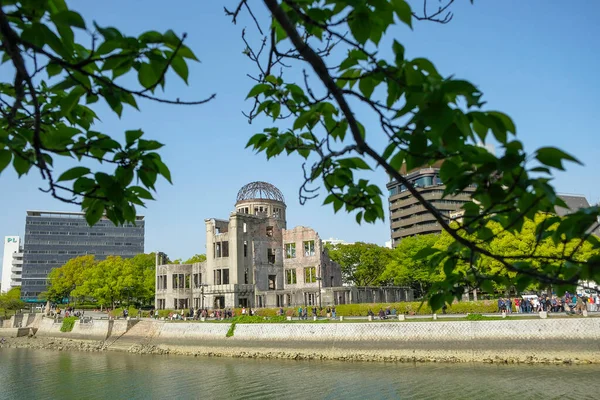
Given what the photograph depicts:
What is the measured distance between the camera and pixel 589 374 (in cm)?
2603

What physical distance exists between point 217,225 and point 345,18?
66.6 metres

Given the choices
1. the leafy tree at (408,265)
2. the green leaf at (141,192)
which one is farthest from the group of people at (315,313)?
the green leaf at (141,192)

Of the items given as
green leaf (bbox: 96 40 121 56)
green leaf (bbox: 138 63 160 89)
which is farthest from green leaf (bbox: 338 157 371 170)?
green leaf (bbox: 96 40 121 56)

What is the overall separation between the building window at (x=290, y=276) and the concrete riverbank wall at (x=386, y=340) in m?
19.0

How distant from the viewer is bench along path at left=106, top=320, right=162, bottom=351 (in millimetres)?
51625

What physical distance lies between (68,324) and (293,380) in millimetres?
44188

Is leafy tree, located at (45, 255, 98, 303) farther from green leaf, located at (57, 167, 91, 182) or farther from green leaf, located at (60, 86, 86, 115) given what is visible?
green leaf, located at (60, 86, 86, 115)

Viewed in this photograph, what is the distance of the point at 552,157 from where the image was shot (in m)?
2.35

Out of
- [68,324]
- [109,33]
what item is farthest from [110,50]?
[68,324]

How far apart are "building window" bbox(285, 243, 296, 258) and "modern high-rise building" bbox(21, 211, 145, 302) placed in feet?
274

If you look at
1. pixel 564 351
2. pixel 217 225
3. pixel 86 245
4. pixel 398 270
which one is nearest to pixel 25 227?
pixel 86 245

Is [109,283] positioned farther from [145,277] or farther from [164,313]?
[164,313]

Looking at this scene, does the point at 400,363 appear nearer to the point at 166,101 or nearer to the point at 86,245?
the point at 166,101

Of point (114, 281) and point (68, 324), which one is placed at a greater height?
point (114, 281)
